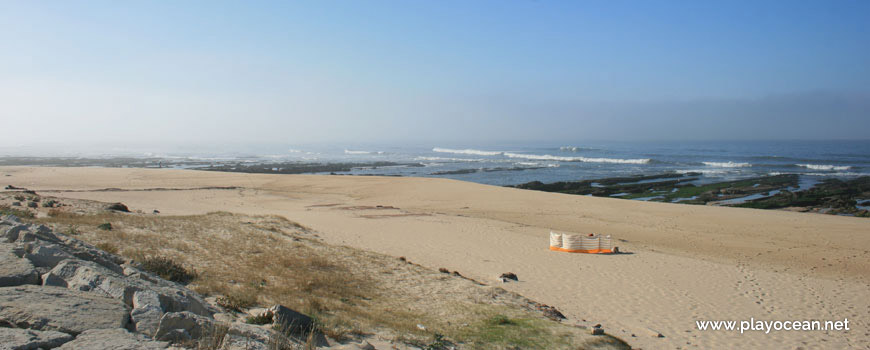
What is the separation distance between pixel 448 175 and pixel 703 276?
3731cm

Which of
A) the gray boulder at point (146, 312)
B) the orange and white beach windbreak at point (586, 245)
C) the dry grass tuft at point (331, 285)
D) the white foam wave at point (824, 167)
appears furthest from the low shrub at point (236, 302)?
the white foam wave at point (824, 167)

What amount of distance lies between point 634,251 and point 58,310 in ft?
45.7

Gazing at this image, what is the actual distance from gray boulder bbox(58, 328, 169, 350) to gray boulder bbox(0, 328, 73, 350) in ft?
0.27

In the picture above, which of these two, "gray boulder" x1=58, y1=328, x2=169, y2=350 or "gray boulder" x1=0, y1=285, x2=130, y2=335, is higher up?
"gray boulder" x1=0, y1=285, x2=130, y2=335

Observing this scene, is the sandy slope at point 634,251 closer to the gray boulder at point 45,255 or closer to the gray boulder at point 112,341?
the gray boulder at point 112,341

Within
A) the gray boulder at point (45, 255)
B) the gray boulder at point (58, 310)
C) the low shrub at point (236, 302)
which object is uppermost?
the gray boulder at point (45, 255)

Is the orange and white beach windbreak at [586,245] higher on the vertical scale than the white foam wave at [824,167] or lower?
lower

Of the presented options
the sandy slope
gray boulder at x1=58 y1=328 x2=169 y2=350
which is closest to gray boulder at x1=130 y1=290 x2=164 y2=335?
gray boulder at x1=58 y1=328 x2=169 y2=350

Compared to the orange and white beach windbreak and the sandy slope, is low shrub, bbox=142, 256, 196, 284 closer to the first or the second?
the sandy slope

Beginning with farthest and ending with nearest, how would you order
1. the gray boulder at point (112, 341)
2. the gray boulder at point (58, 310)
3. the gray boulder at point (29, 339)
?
the gray boulder at point (58, 310), the gray boulder at point (112, 341), the gray boulder at point (29, 339)

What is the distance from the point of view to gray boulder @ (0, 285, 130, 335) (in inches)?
148

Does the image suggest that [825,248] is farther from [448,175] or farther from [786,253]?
[448,175]

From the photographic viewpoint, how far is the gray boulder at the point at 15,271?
183 inches

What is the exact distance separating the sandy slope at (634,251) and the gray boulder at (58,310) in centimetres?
661
